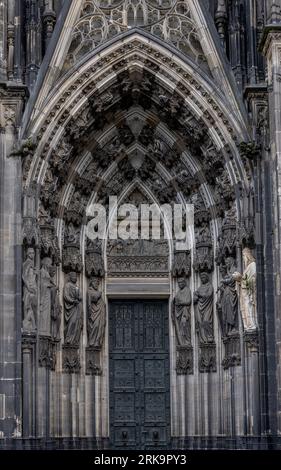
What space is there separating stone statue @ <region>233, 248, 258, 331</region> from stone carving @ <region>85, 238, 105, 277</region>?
3.03m

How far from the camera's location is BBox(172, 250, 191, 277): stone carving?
955 inches

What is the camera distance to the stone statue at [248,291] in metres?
22.3

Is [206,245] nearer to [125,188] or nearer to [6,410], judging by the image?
[125,188]

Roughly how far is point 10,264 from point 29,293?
2.10 feet

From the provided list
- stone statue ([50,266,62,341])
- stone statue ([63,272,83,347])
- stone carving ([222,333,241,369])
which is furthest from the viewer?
stone statue ([63,272,83,347])

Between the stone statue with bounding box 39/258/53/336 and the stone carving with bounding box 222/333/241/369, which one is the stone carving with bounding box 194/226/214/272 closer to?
the stone carving with bounding box 222/333/241/369

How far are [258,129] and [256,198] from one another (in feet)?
4.26

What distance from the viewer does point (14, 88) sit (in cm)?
2267

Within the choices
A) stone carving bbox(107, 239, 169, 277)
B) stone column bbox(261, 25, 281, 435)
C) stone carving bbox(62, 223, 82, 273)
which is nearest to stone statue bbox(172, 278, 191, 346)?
stone carving bbox(107, 239, 169, 277)

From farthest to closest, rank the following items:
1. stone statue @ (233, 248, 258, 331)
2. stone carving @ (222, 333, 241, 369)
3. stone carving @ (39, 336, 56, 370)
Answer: stone carving @ (222, 333, 241, 369) < stone carving @ (39, 336, 56, 370) < stone statue @ (233, 248, 258, 331)

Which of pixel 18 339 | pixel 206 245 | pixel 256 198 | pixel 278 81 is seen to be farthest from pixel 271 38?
pixel 18 339

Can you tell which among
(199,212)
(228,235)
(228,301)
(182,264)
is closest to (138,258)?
(182,264)

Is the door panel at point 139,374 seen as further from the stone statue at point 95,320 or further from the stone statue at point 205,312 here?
the stone statue at point 205,312

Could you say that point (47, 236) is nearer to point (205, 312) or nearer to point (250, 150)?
point (205, 312)
